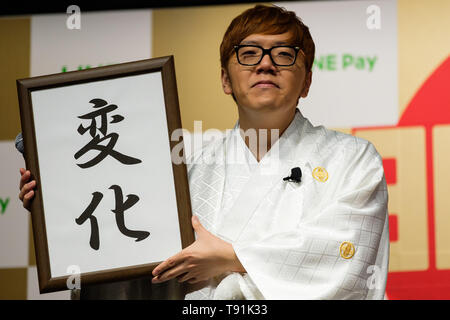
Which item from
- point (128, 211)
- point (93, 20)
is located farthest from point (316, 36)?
point (128, 211)

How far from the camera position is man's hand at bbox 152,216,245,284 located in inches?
63.6

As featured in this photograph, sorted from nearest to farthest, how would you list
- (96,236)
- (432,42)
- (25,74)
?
(96,236), (432,42), (25,74)

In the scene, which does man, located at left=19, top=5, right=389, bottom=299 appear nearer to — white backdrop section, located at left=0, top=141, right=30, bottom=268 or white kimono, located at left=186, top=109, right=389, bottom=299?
white kimono, located at left=186, top=109, right=389, bottom=299

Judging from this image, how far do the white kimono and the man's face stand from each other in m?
0.14

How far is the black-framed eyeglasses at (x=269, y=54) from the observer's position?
1.77 metres

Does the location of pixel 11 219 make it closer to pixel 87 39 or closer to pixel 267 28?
pixel 87 39

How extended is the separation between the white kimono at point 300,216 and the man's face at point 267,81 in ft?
0.47

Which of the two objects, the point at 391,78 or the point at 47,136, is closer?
the point at 47,136

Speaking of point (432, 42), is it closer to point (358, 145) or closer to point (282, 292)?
point (358, 145)

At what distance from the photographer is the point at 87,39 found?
2570mm

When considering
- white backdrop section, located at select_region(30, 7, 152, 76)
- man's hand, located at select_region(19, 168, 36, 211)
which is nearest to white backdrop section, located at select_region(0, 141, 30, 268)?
white backdrop section, located at select_region(30, 7, 152, 76)

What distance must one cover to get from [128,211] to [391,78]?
4.37 feet

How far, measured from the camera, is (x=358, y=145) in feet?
5.83

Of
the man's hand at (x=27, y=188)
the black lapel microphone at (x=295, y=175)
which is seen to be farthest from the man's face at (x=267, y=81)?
the man's hand at (x=27, y=188)
